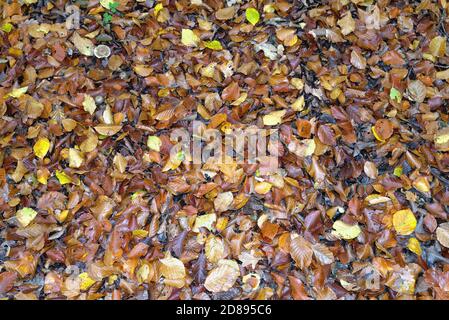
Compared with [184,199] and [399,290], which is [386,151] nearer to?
[399,290]

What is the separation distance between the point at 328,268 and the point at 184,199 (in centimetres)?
72

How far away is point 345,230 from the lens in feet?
6.42

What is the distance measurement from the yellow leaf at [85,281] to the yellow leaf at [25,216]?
38cm

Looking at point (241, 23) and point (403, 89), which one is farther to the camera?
point (241, 23)

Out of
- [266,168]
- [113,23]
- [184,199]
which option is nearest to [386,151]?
[266,168]

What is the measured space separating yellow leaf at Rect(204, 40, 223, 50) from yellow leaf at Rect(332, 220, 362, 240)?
1.18 meters

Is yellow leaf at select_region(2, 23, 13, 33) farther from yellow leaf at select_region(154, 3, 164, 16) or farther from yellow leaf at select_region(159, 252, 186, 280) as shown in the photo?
yellow leaf at select_region(159, 252, 186, 280)

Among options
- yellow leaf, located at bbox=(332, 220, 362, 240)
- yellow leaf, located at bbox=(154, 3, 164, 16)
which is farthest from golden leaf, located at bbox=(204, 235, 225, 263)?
yellow leaf, located at bbox=(154, 3, 164, 16)

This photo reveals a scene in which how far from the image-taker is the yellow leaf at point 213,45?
2.46 m

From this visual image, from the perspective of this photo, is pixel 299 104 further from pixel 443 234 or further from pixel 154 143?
pixel 443 234

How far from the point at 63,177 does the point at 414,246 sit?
166 cm

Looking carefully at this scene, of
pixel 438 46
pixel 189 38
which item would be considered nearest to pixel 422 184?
pixel 438 46

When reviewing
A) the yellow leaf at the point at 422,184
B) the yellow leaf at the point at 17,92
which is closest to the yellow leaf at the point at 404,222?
the yellow leaf at the point at 422,184

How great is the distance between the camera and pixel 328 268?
6.23ft
